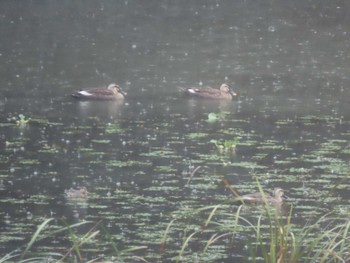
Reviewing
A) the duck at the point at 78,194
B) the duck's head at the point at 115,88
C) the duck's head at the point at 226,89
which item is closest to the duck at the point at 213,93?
the duck's head at the point at 226,89

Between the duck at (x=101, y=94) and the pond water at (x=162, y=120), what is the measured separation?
0.42 feet

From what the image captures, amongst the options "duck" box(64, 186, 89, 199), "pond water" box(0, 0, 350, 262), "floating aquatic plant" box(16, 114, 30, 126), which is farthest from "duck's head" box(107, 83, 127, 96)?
"duck" box(64, 186, 89, 199)

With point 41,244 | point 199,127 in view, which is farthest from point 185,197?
point 199,127

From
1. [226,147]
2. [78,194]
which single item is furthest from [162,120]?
[78,194]

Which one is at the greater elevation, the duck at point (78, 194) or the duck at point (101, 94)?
the duck at point (101, 94)

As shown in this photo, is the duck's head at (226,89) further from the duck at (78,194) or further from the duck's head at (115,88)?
the duck at (78,194)

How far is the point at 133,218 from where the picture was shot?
29.3 ft

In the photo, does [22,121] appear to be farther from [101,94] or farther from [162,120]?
[101,94]

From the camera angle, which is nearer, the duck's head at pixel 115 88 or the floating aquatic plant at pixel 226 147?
the floating aquatic plant at pixel 226 147

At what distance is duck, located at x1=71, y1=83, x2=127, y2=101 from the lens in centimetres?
1478

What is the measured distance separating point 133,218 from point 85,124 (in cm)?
437

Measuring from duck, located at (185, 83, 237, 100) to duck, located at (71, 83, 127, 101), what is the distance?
100 cm

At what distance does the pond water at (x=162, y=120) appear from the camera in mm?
9234

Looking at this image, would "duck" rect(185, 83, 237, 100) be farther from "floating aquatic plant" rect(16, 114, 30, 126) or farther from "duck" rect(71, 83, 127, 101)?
"floating aquatic plant" rect(16, 114, 30, 126)
